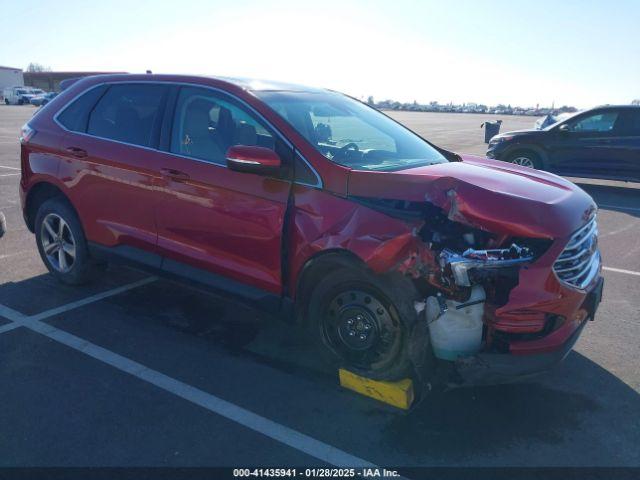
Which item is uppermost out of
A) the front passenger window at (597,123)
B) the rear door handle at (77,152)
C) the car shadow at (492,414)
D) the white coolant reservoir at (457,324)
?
the front passenger window at (597,123)

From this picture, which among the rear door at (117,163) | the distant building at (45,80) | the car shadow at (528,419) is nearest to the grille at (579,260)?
the car shadow at (528,419)

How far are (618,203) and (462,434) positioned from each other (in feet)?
28.6

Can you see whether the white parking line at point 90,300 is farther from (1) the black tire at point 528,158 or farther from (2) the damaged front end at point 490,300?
(1) the black tire at point 528,158

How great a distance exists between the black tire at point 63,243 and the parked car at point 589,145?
31.7 ft

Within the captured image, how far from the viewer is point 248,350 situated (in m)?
4.02

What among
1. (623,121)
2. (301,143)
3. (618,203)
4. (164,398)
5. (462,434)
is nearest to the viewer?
(462,434)

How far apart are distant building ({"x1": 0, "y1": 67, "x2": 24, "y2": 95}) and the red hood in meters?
87.5

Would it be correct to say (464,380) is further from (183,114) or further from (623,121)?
(623,121)

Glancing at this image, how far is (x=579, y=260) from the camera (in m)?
3.31

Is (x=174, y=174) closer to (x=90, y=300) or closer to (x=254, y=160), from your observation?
(x=254, y=160)

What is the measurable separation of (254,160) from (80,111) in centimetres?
238

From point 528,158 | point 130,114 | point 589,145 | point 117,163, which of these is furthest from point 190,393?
point 589,145

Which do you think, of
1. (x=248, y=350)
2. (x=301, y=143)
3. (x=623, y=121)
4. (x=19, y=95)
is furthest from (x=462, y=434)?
(x=19, y=95)

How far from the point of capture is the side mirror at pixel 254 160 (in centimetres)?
345
